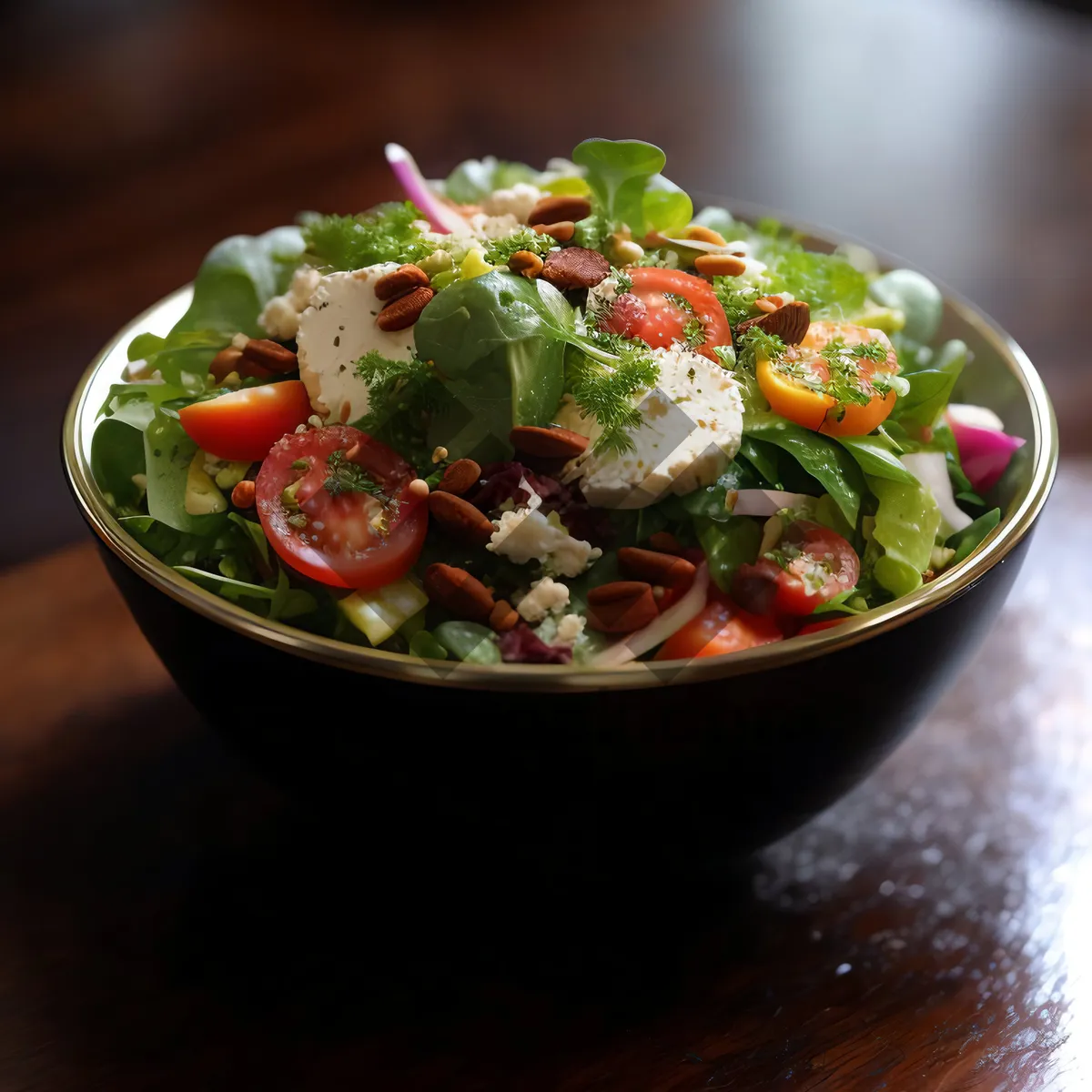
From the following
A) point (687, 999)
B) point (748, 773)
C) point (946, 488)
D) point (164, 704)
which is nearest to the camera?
point (748, 773)

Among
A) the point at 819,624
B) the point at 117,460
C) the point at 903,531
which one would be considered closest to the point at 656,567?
the point at 819,624

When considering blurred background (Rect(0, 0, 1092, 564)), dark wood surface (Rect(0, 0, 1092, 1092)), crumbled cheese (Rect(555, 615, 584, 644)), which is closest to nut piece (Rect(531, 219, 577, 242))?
crumbled cheese (Rect(555, 615, 584, 644))

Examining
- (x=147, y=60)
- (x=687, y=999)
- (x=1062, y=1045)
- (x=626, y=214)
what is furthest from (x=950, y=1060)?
(x=147, y=60)

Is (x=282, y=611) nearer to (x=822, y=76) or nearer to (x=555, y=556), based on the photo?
(x=555, y=556)

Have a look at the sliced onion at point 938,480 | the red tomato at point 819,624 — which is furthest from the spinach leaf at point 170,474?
the sliced onion at point 938,480

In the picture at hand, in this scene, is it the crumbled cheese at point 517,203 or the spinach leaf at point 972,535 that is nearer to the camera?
the spinach leaf at point 972,535

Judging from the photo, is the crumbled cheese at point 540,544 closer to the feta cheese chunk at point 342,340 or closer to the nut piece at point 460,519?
the nut piece at point 460,519

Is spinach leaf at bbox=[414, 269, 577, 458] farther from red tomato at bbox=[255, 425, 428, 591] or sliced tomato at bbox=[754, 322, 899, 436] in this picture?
sliced tomato at bbox=[754, 322, 899, 436]
